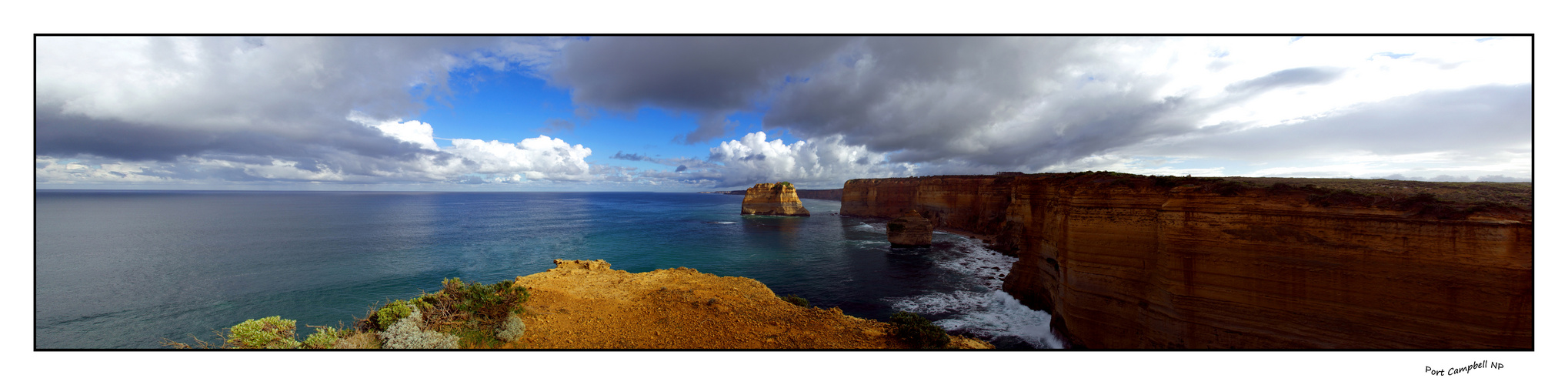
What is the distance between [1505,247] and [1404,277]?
1207mm

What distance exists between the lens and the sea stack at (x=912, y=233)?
113 ft

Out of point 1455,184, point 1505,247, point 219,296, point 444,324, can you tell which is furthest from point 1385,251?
point 219,296

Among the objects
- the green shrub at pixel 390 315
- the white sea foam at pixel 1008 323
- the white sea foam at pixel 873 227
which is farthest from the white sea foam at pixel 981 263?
the green shrub at pixel 390 315

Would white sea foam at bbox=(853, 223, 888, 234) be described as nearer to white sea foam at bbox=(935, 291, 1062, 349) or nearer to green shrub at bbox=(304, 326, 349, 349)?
white sea foam at bbox=(935, 291, 1062, 349)

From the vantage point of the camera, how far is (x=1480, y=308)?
24.2 ft

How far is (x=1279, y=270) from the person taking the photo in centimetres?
895

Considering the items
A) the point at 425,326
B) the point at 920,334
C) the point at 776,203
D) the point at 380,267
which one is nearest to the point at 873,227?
the point at 776,203

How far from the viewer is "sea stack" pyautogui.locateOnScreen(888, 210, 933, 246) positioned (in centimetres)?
3453

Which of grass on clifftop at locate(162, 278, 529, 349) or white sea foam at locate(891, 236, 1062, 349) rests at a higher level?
grass on clifftop at locate(162, 278, 529, 349)

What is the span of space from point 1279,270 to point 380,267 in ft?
129

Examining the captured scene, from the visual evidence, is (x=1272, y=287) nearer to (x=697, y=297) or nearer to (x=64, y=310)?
(x=697, y=297)

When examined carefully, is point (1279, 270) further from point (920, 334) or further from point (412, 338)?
point (412, 338)

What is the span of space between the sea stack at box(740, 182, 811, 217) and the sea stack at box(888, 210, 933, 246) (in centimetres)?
3537

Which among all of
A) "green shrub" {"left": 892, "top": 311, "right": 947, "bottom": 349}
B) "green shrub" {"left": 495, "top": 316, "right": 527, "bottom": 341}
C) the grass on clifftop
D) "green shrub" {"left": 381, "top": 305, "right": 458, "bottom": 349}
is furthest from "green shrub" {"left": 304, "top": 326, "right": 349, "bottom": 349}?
"green shrub" {"left": 892, "top": 311, "right": 947, "bottom": 349}
